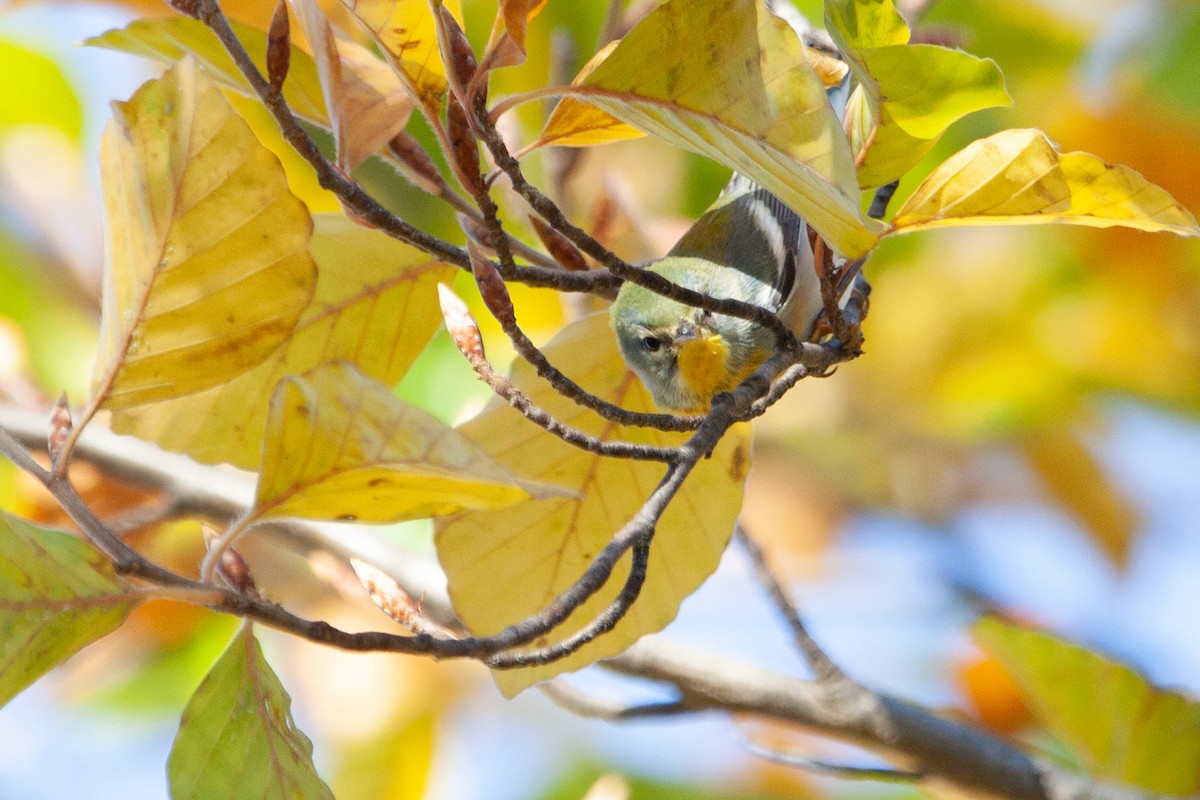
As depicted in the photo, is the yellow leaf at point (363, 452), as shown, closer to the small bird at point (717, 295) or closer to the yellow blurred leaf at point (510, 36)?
the yellow blurred leaf at point (510, 36)

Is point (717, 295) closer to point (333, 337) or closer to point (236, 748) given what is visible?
point (333, 337)

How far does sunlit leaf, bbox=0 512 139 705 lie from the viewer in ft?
2.45

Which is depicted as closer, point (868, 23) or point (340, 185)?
point (340, 185)

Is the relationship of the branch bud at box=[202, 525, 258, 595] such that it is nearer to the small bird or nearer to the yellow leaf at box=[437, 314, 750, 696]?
the yellow leaf at box=[437, 314, 750, 696]

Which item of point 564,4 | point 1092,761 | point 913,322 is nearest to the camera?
point 1092,761

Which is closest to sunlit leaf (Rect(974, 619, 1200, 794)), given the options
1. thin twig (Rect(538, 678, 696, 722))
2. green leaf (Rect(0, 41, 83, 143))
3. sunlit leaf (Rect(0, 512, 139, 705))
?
thin twig (Rect(538, 678, 696, 722))

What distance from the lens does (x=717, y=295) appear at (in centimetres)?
180

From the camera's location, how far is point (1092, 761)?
1.91m

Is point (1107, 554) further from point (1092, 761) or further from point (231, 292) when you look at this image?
point (231, 292)

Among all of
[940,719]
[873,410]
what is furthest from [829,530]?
[940,719]

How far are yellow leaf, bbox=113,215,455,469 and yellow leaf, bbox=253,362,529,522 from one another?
354 millimetres

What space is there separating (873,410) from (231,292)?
2.44 m

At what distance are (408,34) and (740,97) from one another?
261mm

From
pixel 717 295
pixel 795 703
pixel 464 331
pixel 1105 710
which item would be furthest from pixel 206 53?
pixel 1105 710
